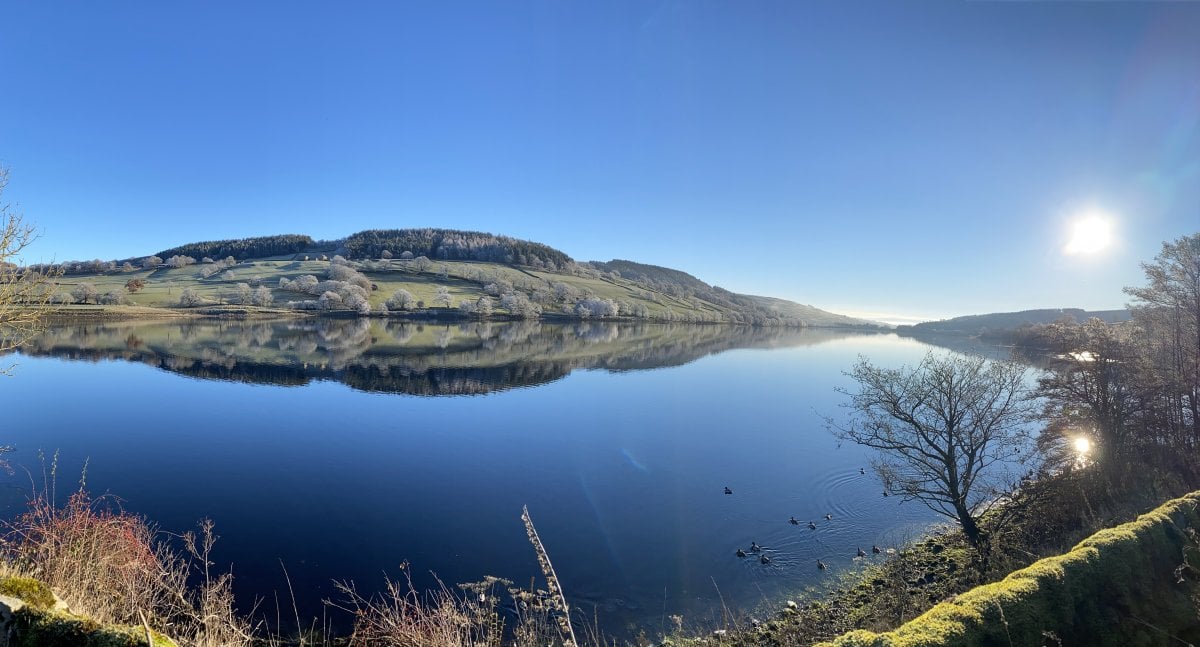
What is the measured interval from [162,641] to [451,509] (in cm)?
1582

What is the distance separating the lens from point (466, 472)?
25.8 m

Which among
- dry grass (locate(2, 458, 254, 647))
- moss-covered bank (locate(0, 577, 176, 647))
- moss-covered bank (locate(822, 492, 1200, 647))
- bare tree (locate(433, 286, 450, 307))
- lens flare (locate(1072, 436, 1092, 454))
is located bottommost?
dry grass (locate(2, 458, 254, 647))

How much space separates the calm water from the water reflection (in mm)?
858

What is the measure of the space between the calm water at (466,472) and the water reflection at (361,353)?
858mm

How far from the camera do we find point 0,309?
14.1 m

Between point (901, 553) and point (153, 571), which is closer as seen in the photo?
point (153, 571)

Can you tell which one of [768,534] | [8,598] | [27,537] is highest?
[8,598]

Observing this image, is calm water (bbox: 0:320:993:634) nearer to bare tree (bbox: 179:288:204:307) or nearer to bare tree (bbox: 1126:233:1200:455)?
bare tree (bbox: 1126:233:1200:455)

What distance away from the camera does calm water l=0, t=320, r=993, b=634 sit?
16609 mm

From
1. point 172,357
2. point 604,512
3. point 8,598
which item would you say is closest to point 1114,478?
point 604,512

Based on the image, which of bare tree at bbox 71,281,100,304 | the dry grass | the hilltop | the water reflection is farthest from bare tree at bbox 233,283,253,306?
the dry grass

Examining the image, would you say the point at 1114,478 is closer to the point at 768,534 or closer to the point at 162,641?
the point at 768,534

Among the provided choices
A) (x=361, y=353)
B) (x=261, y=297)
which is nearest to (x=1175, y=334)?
(x=361, y=353)

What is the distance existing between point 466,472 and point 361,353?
167 ft
